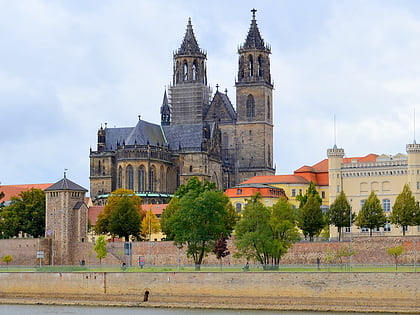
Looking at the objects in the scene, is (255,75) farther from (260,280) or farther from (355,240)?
(260,280)

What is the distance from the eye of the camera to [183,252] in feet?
286

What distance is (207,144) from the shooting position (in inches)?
5340

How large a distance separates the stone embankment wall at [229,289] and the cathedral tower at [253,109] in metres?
73.3

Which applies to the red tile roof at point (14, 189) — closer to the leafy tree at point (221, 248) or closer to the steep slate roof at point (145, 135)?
the steep slate roof at point (145, 135)

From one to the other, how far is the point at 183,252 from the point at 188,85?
60259 mm

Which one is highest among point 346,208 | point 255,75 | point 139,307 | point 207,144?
point 255,75

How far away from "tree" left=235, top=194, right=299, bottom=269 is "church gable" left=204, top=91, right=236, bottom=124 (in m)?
67.5

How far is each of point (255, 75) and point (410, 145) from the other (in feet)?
172

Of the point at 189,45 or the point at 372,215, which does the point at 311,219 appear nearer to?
the point at 372,215

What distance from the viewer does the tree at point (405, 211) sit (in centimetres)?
8819

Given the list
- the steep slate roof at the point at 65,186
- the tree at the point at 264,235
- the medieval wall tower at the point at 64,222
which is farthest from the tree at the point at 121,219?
the tree at the point at 264,235

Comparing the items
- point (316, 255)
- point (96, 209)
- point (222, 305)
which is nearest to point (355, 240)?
point (316, 255)

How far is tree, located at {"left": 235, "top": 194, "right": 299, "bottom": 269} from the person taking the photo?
241 feet

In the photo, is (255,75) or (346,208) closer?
(346,208)
